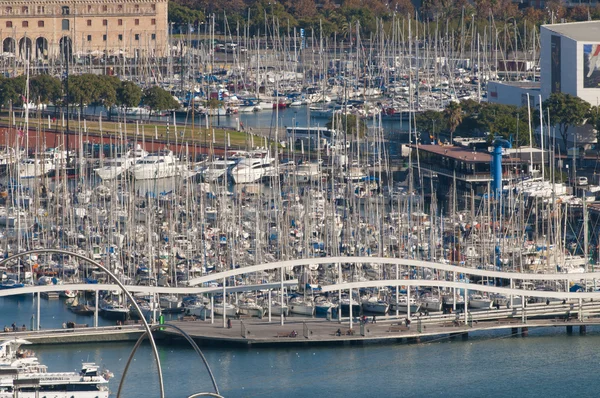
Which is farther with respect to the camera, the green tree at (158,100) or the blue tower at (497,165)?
the green tree at (158,100)

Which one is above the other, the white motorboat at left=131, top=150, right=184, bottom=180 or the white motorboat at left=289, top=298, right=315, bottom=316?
the white motorboat at left=131, top=150, right=184, bottom=180

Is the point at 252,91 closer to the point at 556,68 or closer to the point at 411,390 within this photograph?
the point at 556,68

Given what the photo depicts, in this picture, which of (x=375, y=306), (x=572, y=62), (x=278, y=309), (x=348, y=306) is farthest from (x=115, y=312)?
(x=572, y=62)

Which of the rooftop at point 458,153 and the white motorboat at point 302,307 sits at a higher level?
the rooftop at point 458,153

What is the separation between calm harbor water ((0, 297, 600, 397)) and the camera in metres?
44.1

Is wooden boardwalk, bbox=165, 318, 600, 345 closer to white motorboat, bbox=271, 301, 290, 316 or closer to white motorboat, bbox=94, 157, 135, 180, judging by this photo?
white motorboat, bbox=271, 301, 290, 316

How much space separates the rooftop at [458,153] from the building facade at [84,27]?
1590 inches

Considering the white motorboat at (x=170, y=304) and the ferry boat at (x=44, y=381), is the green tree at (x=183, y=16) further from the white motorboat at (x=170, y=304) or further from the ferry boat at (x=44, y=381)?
the ferry boat at (x=44, y=381)

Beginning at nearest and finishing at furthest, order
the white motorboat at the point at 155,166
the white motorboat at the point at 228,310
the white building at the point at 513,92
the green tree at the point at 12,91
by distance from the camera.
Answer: the white motorboat at the point at 228,310, the white motorboat at the point at 155,166, the white building at the point at 513,92, the green tree at the point at 12,91

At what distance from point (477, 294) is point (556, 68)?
32.9 meters

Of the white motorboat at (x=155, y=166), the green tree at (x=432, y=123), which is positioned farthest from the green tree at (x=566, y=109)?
the white motorboat at (x=155, y=166)

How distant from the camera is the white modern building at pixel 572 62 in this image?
81750mm

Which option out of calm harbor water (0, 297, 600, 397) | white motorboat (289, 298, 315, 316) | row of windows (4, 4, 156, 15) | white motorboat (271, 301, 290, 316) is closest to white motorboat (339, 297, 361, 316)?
white motorboat (289, 298, 315, 316)

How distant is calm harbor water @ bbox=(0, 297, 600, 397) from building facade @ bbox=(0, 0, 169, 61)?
226ft
